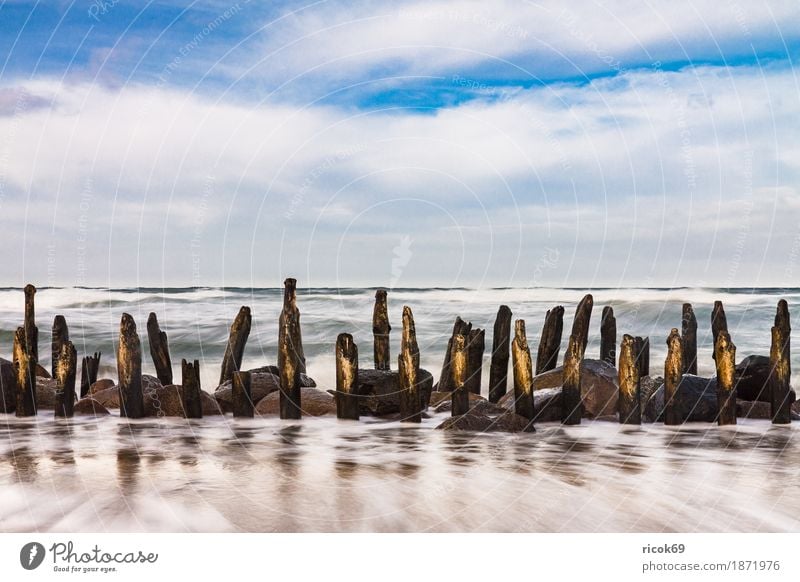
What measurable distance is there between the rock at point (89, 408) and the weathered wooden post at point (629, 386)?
771 centimetres

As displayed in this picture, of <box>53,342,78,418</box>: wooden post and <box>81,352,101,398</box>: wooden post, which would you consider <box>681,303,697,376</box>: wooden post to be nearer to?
<box>53,342,78,418</box>: wooden post

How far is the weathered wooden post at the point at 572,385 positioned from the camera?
12.9m

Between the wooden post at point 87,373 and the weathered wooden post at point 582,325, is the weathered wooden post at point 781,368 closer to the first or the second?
the weathered wooden post at point 582,325

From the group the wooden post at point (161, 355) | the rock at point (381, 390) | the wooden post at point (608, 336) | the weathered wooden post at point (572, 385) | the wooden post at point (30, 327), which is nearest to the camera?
the weathered wooden post at point (572, 385)

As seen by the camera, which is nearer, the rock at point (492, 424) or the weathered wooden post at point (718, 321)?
the rock at point (492, 424)

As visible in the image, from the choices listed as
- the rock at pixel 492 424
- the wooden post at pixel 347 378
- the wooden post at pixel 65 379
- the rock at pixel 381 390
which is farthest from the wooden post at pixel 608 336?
the wooden post at pixel 65 379

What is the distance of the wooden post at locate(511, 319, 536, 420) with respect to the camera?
1265cm

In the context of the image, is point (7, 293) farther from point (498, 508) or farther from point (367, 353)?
point (498, 508)

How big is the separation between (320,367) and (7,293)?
69.7 ft

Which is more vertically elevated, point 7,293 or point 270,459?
point 7,293

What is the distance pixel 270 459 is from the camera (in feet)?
36.0

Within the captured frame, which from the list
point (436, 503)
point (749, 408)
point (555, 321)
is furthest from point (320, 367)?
point (436, 503)

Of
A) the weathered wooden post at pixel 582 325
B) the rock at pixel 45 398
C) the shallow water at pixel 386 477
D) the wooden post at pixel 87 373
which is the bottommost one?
the shallow water at pixel 386 477

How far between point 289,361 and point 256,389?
77.4 inches
